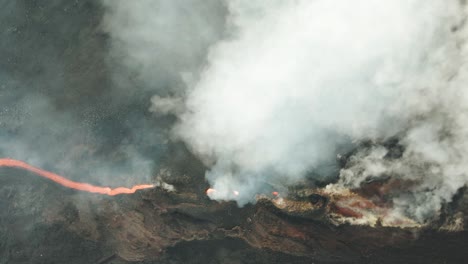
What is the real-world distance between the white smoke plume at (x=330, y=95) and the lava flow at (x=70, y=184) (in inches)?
52.8

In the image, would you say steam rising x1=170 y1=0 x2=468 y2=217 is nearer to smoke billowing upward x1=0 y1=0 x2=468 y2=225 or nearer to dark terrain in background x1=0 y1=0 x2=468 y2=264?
smoke billowing upward x1=0 y1=0 x2=468 y2=225

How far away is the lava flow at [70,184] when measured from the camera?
592 cm

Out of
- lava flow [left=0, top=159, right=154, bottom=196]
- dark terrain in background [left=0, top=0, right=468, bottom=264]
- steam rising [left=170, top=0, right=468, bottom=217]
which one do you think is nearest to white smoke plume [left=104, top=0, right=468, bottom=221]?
steam rising [left=170, top=0, right=468, bottom=217]

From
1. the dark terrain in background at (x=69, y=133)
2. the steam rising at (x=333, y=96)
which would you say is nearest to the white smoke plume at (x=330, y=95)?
the steam rising at (x=333, y=96)

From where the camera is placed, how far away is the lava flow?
592 cm

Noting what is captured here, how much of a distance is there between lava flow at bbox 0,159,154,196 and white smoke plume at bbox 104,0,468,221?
134 centimetres

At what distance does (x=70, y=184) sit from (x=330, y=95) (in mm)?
4679

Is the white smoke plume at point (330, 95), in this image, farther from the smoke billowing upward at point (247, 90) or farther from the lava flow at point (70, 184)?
the lava flow at point (70, 184)

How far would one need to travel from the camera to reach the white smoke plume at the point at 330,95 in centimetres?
469

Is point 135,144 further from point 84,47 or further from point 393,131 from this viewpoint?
point 393,131

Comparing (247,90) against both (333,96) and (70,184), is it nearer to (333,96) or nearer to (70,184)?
(333,96)

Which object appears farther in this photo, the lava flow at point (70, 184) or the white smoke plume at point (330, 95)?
the lava flow at point (70, 184)

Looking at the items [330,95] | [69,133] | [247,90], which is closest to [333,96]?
[330,95]

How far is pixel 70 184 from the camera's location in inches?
247
